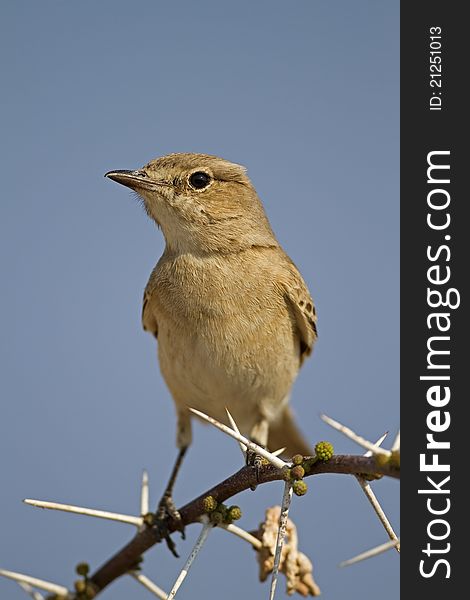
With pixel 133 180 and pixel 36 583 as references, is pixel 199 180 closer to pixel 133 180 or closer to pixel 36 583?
pixel 133 180

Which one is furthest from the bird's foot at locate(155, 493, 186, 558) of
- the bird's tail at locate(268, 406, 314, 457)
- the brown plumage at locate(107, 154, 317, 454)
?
the bird's tail at locate(268, 406, 314, 457)

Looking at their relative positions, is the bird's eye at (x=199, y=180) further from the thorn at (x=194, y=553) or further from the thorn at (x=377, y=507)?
the thorn at (x=377, y=507)

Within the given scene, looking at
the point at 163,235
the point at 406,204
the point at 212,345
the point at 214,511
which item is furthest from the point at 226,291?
the point at 214,511

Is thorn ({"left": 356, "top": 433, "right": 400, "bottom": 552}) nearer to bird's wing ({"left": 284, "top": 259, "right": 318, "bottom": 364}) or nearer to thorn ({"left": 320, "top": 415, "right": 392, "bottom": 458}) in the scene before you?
thorn ({"left": 320, "top": 415, "right": 392, "bottom": 458})

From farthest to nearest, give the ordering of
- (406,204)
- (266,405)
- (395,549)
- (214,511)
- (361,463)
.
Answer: (266,405)
(406,204)
(214,511)
(395,549)
(361,463)

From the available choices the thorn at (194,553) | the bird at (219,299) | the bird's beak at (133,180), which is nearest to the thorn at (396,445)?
the thorn at (194,553)

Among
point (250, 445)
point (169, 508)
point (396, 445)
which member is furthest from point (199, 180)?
point (396, 445)

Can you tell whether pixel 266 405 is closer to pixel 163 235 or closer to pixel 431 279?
pixel 163 235
